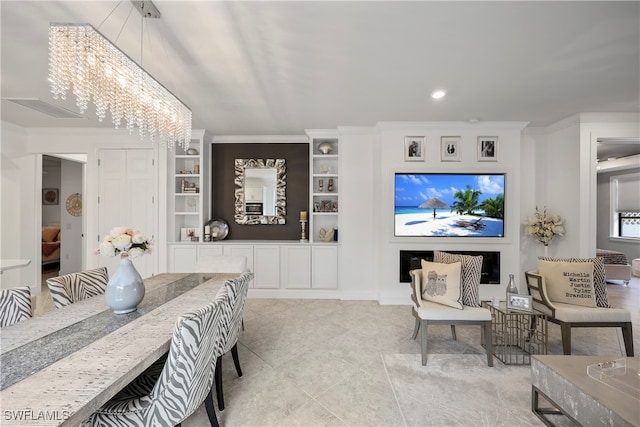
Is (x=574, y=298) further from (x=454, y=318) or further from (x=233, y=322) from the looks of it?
(x=233, y=322)

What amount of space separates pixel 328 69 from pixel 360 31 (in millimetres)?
556

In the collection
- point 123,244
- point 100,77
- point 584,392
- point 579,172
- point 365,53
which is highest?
point 365,53

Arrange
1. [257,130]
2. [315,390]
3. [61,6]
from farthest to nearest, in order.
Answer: [257,130] < [315,390] < [61,6]

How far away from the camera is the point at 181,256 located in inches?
177

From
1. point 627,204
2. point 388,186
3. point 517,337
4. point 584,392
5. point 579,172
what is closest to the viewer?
point 584,392

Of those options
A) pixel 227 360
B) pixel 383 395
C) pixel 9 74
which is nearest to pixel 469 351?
pixel 383 395

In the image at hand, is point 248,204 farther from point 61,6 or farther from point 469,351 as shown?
point 469,351

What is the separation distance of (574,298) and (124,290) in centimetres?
380

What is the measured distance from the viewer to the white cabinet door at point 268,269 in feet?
14.6

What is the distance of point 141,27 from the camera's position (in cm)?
194

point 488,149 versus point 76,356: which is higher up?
point 488,149

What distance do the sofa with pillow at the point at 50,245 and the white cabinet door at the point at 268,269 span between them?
5.51 meters

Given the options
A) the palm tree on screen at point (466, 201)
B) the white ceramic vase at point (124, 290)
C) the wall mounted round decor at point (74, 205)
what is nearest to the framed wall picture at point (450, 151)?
the palm tree on screen at point (466, 201)

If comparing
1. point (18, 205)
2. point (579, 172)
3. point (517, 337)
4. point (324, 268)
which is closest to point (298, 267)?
point (324, 268)
